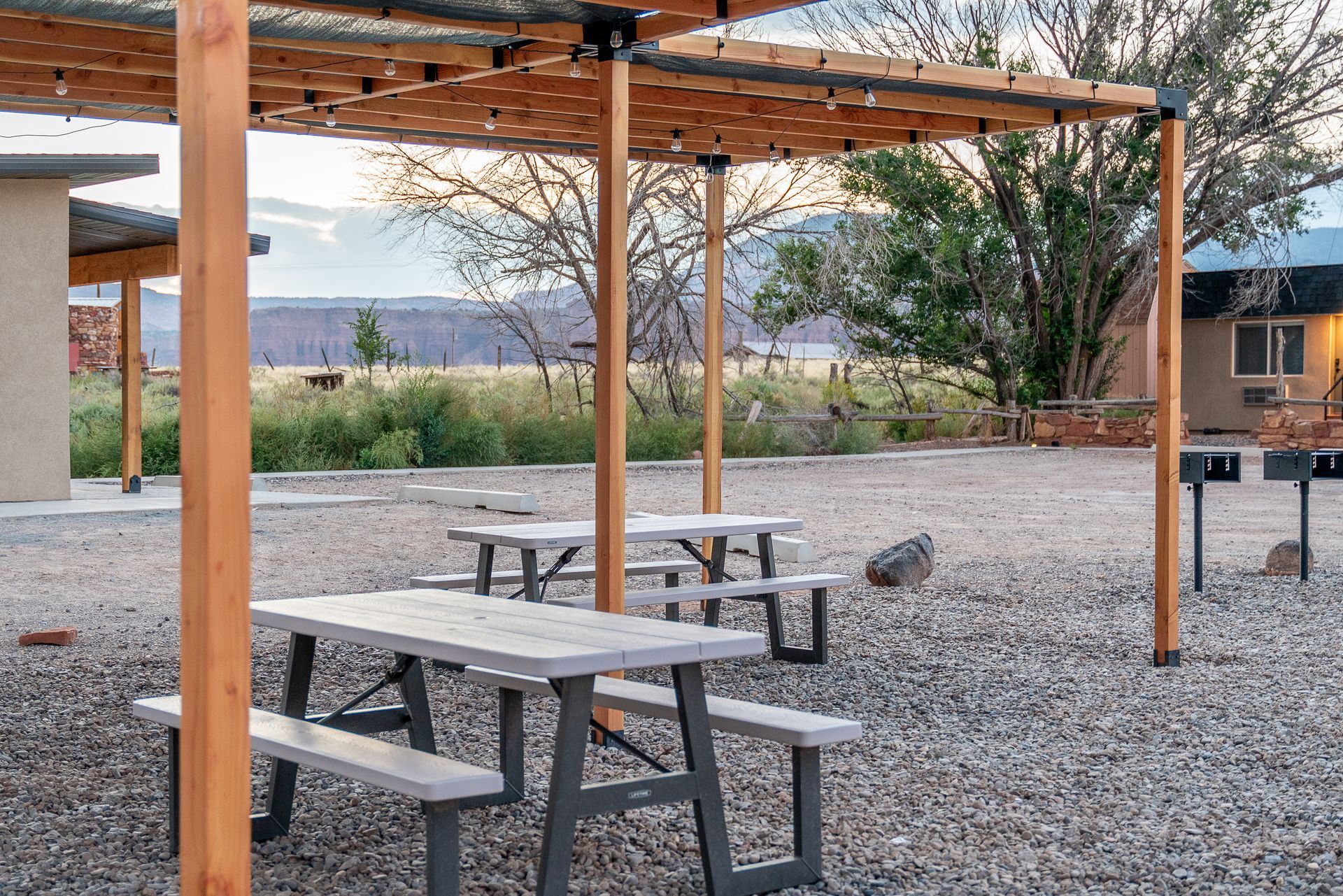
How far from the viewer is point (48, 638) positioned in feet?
21.2

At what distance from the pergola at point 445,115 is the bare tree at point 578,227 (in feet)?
41.2

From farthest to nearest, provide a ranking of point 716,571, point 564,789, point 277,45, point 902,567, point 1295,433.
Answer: point 1295,433 < point 902,567 < point 716,571 < point 277,45 < point 564,789

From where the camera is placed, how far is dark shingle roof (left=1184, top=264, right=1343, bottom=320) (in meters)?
25.5

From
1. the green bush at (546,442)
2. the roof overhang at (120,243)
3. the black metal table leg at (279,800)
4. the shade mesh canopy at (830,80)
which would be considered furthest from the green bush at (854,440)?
the black metal table leg at (279,800)

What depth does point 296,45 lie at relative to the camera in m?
5.29

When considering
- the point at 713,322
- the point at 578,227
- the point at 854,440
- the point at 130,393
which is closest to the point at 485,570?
the point at 713,322

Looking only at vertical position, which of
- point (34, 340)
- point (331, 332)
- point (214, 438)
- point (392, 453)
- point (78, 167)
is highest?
point (331, 332)

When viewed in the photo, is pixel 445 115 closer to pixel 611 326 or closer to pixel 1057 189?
pixel 611 326

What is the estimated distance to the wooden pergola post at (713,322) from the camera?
23.4ft

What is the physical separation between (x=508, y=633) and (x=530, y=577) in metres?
2.50

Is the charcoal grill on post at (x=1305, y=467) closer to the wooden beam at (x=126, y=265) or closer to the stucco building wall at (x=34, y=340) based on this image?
the wooden beam at (x=126, y=265)

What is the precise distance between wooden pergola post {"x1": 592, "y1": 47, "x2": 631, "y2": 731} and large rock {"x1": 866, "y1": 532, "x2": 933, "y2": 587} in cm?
391

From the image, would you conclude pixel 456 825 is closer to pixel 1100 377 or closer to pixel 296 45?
pixel 296 45

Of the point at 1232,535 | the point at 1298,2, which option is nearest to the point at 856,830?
the point at 1232,535
